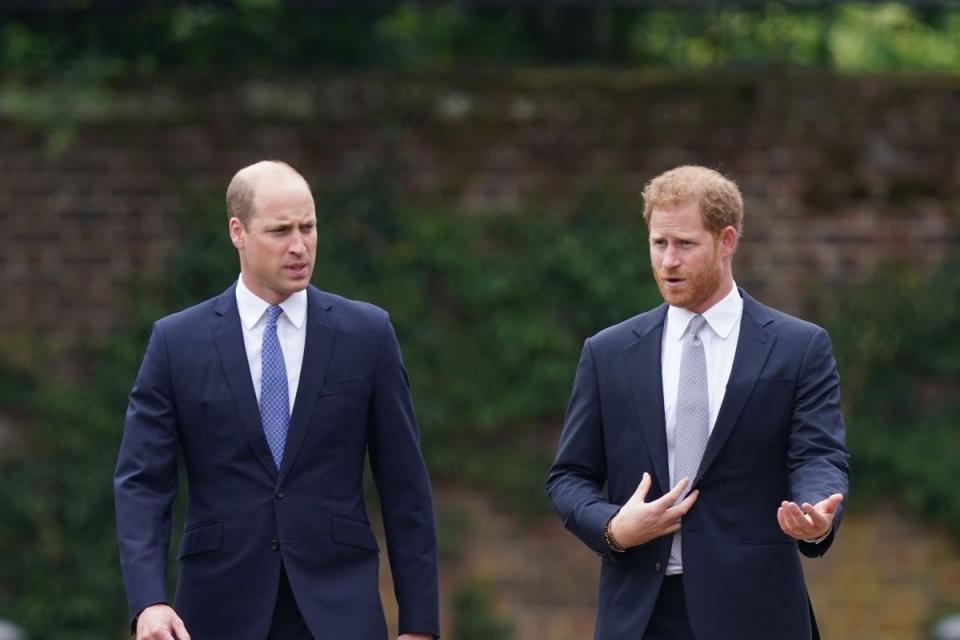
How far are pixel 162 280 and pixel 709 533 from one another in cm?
427

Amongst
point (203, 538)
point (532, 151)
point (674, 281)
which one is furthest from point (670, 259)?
point (532, 151)

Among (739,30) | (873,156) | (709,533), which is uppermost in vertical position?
(739,30)

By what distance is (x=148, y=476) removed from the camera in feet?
16.3

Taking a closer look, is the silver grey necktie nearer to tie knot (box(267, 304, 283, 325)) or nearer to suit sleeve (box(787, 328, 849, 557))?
suit sleeve (box(787, 328, 849, 557))

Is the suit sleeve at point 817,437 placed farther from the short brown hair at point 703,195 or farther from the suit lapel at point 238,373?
the suit lapel at point 238,373

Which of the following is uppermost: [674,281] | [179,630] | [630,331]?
[674,281]

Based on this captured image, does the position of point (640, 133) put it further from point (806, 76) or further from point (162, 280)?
point (162, 280)

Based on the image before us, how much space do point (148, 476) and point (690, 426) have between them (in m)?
1.51

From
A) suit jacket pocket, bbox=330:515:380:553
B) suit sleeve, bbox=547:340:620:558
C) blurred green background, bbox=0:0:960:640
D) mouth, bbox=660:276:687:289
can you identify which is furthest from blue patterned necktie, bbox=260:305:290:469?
blurred green background, bbox=0:0:960:640

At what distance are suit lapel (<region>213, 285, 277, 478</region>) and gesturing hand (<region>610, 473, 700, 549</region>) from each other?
38.9 inches

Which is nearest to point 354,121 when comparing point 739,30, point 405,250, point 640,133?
point 405,250

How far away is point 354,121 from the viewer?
8.47 m

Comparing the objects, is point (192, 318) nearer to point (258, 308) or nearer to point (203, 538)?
point (258, 308)

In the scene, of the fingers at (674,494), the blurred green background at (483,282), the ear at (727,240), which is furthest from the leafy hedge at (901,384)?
the fingers at (674,494)
